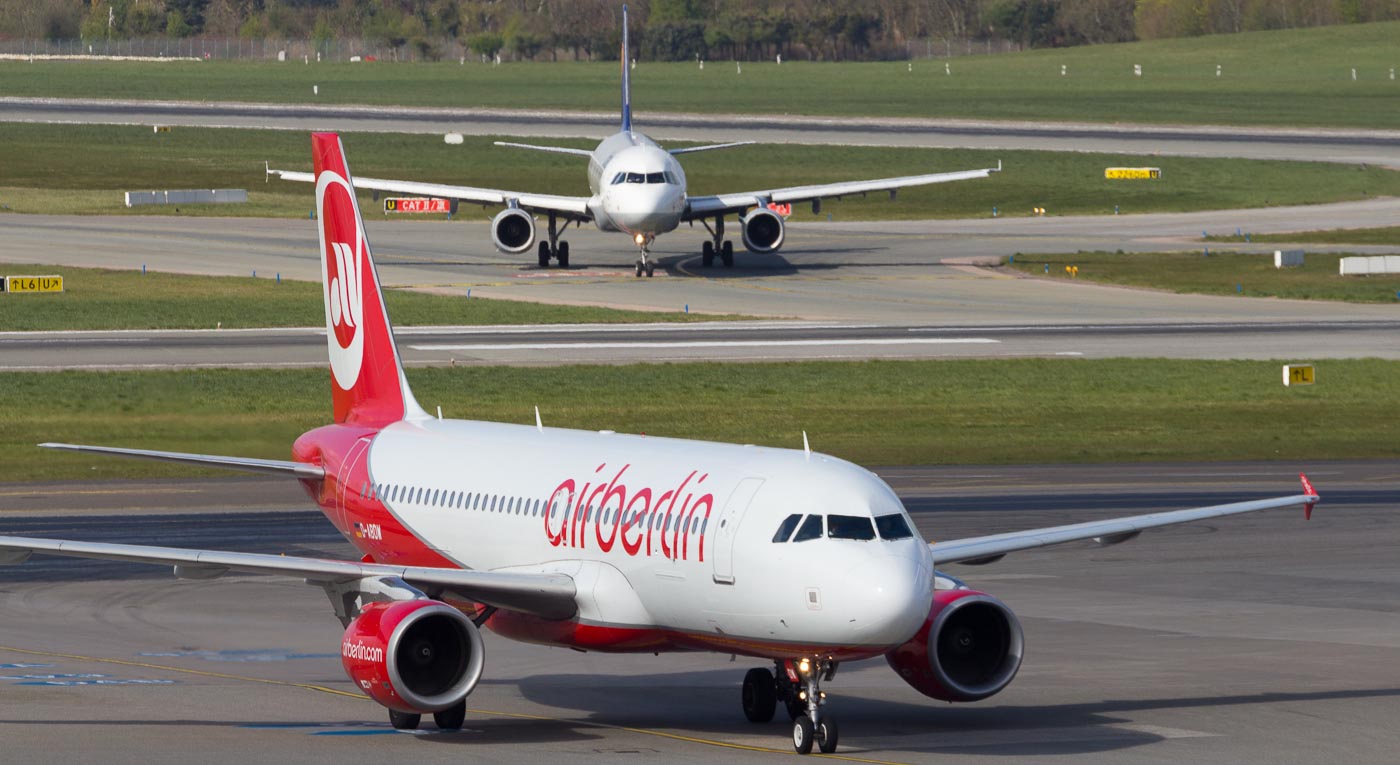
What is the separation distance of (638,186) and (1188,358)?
90.7 ft

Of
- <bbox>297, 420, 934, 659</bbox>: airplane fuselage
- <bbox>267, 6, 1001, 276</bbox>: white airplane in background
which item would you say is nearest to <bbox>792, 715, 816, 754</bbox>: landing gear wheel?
<bbox>297, 420, 934, 659</bbox>: airplane fuselage

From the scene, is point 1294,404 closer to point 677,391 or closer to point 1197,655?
point 677,391

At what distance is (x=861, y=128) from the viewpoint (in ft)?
555

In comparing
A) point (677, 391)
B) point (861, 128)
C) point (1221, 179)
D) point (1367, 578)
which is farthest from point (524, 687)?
point (861, 128)

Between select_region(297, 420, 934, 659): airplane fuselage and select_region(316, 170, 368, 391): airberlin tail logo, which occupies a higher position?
select_region(316, 170, 368, 391): airberlin tail logo

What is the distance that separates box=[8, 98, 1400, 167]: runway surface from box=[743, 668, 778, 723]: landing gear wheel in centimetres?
12473

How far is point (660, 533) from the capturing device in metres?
24.3

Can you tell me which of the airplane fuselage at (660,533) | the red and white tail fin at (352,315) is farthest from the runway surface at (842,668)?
the red and white tail fin at (352,315)

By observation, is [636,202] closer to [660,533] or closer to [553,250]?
[553,250]

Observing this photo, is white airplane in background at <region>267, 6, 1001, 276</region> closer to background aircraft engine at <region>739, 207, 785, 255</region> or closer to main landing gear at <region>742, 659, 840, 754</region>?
background aircraft engine at <region>739, 207, 785, 255</region>

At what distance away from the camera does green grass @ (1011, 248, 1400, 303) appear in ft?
292

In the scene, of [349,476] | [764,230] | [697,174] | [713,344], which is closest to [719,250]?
[764,230]

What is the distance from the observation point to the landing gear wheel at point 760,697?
2538cm

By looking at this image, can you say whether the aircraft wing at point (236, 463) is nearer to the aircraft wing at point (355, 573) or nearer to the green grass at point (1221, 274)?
the aircraft wing at point (355, 573)
